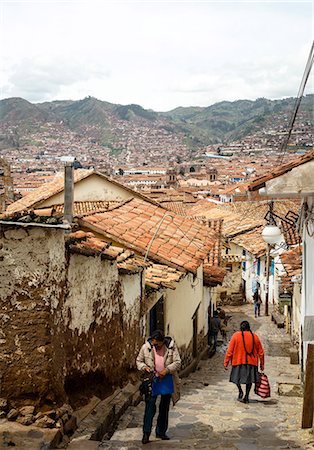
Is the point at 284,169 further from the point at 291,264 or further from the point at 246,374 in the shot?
the point at 291,264

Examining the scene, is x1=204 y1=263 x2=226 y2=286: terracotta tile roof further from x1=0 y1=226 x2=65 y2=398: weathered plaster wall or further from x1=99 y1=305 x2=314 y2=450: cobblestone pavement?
x1=0 y1=226 x2=65 y2=398: weathered plaster wall

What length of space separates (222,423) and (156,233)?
14.9 ft

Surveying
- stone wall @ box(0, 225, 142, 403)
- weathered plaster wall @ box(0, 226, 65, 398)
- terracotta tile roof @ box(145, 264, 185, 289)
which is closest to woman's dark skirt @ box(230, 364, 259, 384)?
terracotta tile roof @ box(145, 264, 185, 289)

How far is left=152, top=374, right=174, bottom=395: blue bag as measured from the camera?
5.95 m

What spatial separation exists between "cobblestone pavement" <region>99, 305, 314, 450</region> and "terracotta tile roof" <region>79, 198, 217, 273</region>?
7.90 feet

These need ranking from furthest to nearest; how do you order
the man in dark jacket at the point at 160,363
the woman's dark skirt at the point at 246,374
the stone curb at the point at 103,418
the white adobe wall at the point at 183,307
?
the white adobe wall at the point at 183,307 < the woman's dark skirt at the point at 246,374 < the man in dark jacket at the point at 160,363 < the stone curb at the point at 103,418

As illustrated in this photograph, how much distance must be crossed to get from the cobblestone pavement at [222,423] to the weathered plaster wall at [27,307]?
1.02m

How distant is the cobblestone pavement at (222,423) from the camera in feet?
19.0

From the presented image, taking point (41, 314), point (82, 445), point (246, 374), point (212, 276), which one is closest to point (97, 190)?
point (212, 276)

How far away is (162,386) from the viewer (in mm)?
5977

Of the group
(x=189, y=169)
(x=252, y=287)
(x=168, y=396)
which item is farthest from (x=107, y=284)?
(x=189, y=169)

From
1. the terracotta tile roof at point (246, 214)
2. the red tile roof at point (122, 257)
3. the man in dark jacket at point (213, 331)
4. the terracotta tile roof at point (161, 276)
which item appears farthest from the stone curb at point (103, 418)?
the terracotta tile roof at point (246, 214)

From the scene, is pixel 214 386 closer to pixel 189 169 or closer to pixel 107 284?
pixel 107 284

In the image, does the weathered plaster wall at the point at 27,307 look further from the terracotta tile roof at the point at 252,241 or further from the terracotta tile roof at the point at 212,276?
the terracotta tile roof at the point at 252,241
